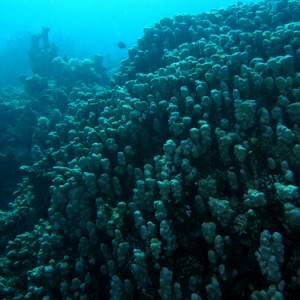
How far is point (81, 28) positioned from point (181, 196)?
1350 inches

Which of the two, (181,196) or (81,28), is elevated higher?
(81,28)

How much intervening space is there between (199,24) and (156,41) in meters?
1.20

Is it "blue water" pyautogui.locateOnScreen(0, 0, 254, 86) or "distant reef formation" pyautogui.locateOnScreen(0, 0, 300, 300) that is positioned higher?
"blue water" pyautogui.locateOnScreen(0, 0, 254, 86)

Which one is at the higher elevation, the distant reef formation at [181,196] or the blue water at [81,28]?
the blue water at [81,28]

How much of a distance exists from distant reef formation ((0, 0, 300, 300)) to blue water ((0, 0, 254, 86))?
13643 millimetres

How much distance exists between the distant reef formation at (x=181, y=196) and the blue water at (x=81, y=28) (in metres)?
13.6

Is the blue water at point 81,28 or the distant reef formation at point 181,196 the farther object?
the blue water at point 81,28

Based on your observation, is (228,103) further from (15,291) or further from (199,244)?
(15,291)

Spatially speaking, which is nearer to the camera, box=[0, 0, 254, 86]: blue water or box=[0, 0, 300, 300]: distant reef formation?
box=[0, 0, 300, 300]: distant reef formation

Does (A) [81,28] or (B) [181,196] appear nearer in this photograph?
(B) [181,196]

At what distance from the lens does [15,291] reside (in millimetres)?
3711

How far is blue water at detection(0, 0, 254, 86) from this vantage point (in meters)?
19.8

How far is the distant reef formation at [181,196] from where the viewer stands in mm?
2598

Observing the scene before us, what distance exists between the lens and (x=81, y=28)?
32.9 metres
